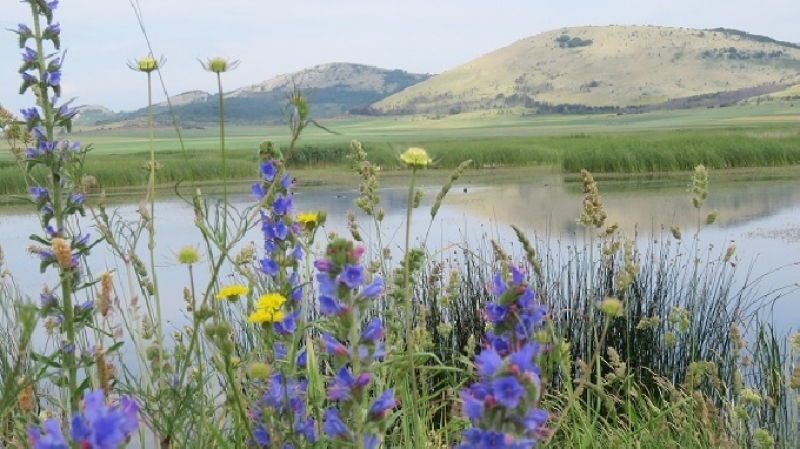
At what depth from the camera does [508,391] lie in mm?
1014

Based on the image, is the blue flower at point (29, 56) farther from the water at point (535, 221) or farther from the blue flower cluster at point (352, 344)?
the water at point (535, 221)

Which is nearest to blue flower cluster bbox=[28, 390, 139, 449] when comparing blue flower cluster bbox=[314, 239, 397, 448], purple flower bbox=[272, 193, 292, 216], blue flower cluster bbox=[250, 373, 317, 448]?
blue flower cluster bbox=[314, 239, 397, 448]

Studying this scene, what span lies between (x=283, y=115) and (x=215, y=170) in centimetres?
2483

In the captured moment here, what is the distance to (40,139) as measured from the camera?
262 centimetres

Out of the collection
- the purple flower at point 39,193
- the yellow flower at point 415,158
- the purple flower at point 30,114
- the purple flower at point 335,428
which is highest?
the purple flower at point 30,114

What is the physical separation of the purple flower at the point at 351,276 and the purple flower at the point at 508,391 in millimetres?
430

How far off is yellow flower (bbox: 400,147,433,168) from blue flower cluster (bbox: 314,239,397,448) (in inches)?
18.5

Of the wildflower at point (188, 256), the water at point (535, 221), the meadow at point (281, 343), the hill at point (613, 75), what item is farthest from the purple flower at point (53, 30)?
the hill at point (613, 75)

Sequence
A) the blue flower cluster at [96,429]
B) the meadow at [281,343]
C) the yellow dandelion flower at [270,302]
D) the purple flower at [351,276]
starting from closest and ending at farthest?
the blue flower cluster at [96,429] → the meadow at [281,343] → the purple flower at [351,276] → the yellow dandelion flower at [270,302]

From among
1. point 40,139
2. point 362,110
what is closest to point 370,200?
point 40,139

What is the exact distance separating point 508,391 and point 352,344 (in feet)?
1.62

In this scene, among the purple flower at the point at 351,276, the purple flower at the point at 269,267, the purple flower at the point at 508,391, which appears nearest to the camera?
the purple flower at the point at 508,391

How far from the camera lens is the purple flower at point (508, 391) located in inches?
39.8

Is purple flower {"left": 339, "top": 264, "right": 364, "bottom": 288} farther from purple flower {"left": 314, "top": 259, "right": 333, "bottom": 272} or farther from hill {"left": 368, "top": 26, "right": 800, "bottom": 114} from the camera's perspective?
hill {"left": 368, "top": 26, "right": 800, "bottom": 114}
